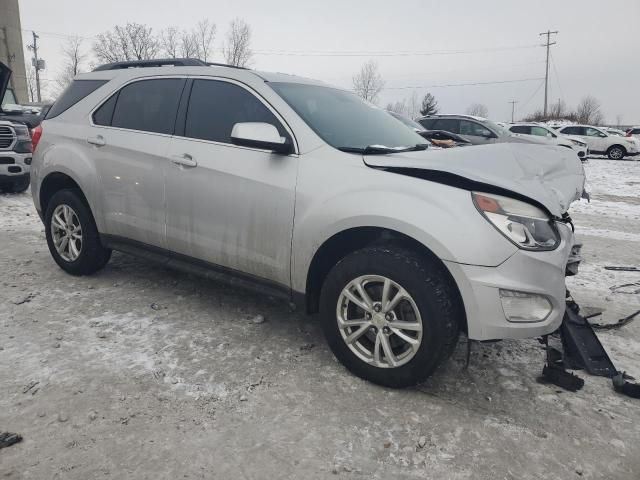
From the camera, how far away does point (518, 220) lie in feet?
7.93

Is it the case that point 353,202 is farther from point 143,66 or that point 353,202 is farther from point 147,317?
point 143,66

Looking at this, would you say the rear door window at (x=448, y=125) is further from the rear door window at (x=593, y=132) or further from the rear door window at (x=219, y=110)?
the rear door window at (x=593, y=132)

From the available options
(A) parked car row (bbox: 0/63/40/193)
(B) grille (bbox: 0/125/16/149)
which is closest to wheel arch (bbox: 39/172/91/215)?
(A) parked car row (bbox: 0/63/40/193)

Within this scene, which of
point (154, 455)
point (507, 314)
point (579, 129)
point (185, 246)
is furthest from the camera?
point (579, 129)

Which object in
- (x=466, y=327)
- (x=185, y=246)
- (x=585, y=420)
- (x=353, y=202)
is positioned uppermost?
(x=353, y=202)

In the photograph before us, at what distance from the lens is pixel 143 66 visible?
410 centimetres

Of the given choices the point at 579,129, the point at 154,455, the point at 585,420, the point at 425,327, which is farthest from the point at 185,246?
the point at 579,129

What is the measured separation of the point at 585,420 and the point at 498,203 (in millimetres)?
1247

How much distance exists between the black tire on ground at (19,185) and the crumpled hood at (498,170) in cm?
821

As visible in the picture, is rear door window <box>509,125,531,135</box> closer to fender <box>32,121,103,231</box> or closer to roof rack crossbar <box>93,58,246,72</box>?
roof rack crossbar <box>93,58,246,72</box>

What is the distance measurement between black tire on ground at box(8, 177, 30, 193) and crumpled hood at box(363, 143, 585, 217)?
8.21 metres

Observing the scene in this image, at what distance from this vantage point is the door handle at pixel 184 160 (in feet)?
11.1

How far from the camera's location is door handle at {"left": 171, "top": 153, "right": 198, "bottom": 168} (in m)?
3.37

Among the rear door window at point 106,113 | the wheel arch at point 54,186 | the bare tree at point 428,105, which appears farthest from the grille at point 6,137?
the bare tree at point 428,105
